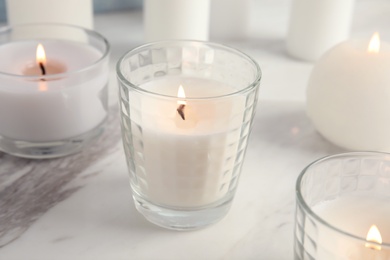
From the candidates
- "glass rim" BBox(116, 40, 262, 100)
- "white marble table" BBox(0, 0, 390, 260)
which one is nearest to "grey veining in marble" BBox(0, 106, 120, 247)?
"white marble table" BBox(0, 0, 390, 260)

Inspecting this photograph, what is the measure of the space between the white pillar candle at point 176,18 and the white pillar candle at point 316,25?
12 cm

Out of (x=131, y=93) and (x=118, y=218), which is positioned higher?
(x=131, y=93)

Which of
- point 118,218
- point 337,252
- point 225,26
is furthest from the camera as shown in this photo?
point 225,26

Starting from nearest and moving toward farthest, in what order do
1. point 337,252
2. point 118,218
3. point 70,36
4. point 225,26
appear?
point 337,252 < point 118,218 < point 70,36 < point 225,26

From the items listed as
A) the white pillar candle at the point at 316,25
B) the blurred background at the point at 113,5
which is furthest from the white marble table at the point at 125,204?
the blurred background at the point at 113,5

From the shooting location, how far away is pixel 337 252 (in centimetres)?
45

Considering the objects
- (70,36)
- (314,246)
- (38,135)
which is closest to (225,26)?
(70,36)

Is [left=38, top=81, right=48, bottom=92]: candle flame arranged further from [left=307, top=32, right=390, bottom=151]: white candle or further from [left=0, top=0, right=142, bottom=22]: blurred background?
[left=0, top=0, right=142, bottom=22]: blurred background

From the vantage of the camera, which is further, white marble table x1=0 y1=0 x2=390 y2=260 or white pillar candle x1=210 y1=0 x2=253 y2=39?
white pillar candle x1=210 y1=0 x2=253 y2=39

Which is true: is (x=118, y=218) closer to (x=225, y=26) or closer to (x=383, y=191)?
(x=383, y=191)

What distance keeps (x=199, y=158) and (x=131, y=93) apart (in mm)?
72

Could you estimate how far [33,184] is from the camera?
24.6 inches

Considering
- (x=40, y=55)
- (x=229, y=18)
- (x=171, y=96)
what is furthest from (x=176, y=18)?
(x=171, y=96)

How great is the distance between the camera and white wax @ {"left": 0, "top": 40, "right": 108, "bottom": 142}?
627 mm
